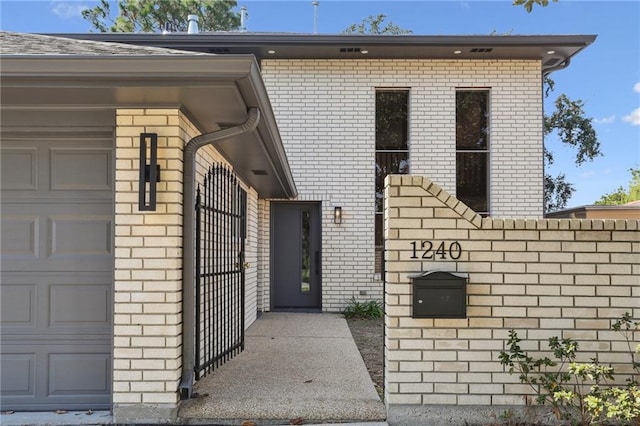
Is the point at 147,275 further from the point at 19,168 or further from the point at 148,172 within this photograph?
the point at 19,168

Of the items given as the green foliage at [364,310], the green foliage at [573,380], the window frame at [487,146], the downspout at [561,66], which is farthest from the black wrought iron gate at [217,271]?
the downspout at [561,66]

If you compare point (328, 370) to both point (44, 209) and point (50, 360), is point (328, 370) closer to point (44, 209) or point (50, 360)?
point (50, 360)

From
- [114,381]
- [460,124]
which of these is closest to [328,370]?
[114,381]

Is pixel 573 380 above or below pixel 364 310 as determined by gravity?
above

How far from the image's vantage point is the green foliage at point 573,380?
3115mm

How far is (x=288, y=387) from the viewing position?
4070mm

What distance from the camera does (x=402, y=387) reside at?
3447 mm

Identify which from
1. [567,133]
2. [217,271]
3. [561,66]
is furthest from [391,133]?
[567,133]

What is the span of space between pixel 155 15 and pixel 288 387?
19937mm

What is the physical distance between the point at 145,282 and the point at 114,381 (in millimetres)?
749

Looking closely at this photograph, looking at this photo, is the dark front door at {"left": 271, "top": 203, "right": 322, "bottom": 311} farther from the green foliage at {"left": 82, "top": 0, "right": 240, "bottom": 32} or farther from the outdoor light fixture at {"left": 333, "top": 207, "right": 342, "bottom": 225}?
the green foliage at {"left": 82, "top": 0, "right": 240, "bottom": 32}

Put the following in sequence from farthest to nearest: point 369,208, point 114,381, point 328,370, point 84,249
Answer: point 369,208 → point 328,370 → point 84,249 → point 114,381

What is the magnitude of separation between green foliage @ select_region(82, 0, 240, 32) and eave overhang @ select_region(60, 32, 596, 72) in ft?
41.9

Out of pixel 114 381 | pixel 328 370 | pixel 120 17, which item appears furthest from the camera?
pixel 120 17
